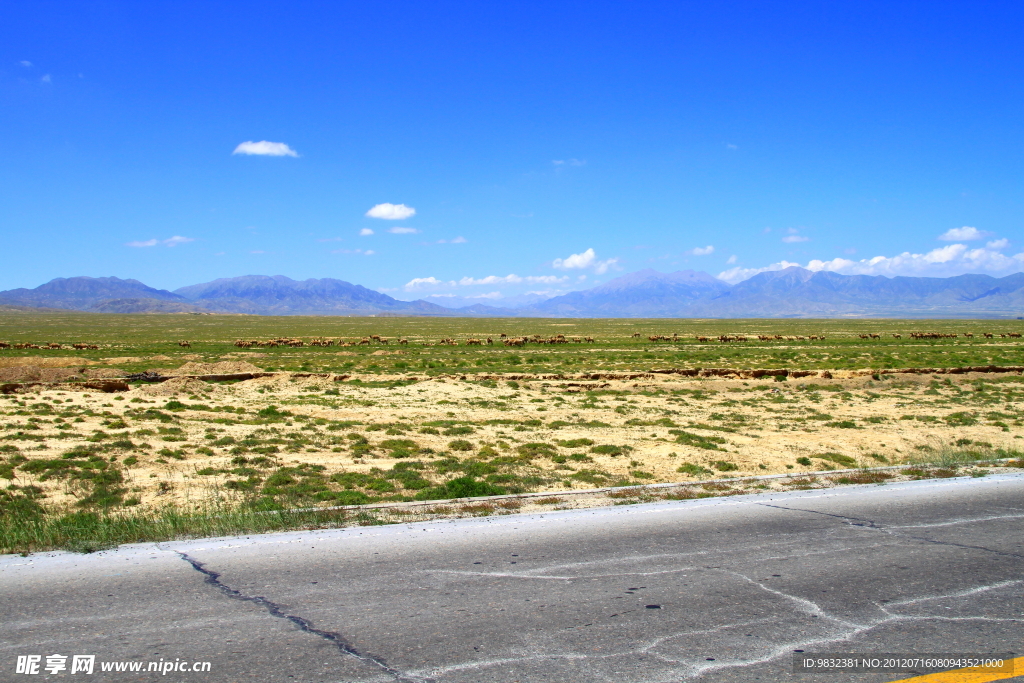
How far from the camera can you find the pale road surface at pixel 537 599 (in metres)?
4.68

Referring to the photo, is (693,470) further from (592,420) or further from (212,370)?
(212,370)

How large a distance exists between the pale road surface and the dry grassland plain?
1221 mm

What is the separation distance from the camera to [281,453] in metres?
14.3

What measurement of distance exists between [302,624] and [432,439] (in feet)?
36.2

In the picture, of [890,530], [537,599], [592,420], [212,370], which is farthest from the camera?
[212,370]

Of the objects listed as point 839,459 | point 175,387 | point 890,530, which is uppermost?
point 175,387

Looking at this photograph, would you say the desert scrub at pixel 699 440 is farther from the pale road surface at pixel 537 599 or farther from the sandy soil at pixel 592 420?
the pale road surface at pixel 537 599

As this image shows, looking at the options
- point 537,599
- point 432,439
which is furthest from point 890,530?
point 432,439

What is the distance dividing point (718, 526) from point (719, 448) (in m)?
7.31

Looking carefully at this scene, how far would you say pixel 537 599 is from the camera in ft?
18.7

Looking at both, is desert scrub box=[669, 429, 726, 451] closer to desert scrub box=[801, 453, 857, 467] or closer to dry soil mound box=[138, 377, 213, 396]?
desert scrub box=[801, 453, 857, 467]

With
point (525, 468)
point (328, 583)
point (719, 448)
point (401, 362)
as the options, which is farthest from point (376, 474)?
point (401, 362)

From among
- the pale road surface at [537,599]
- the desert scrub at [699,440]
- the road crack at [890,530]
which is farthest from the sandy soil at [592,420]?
the pale road surface at [537,599]

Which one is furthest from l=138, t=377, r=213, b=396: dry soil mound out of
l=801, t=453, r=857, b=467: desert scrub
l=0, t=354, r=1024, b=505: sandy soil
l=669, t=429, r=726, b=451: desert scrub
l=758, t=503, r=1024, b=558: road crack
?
l=758, t=503, r=1024, b=558: road crack
